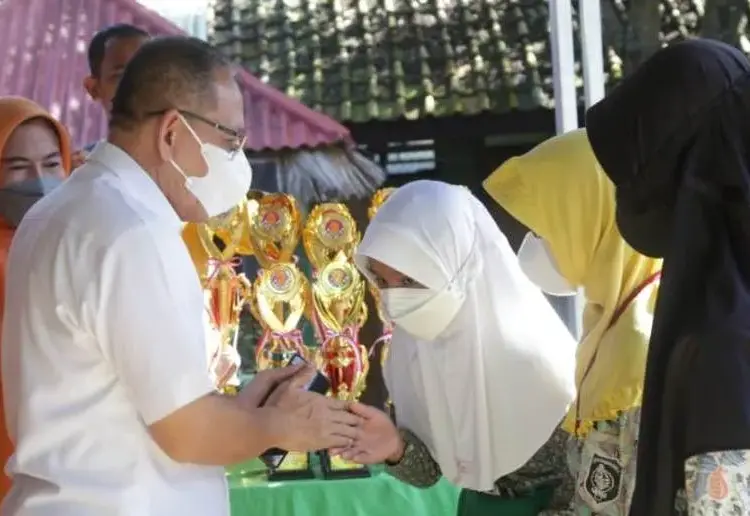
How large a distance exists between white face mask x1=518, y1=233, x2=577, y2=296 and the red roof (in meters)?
2.49

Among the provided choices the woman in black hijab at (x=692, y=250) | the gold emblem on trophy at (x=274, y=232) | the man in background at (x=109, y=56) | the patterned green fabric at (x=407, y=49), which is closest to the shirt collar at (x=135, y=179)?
the woman in black hijab at (x=692, y=250)

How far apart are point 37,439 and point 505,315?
40.2 inches

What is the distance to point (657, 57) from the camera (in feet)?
4.82

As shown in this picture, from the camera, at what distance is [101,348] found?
136cm

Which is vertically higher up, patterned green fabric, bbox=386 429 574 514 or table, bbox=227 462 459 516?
patterned green fabric, bbox=386 429 574 514

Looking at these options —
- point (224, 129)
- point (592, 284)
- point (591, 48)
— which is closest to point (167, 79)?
point (224, 129)

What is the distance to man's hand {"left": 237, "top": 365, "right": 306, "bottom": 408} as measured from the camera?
4.95 ft

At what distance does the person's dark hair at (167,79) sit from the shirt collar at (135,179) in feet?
0.16

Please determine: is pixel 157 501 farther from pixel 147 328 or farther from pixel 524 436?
pixel 524 436

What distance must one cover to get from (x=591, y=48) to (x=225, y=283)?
130 cm

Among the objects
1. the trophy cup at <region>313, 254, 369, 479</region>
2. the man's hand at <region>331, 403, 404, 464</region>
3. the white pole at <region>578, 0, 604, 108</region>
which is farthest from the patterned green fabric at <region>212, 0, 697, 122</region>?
the man's hand at <region>331, 403, 404, 464</region>

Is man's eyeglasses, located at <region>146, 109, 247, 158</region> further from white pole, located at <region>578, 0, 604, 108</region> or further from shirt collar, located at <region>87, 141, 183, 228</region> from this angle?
white pole, located at <region>578, 0, 604, 108</region>

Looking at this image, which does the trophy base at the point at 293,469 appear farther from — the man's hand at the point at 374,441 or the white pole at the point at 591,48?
the white pole at the point at 591,48

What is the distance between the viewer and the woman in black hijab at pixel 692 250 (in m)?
1.20
